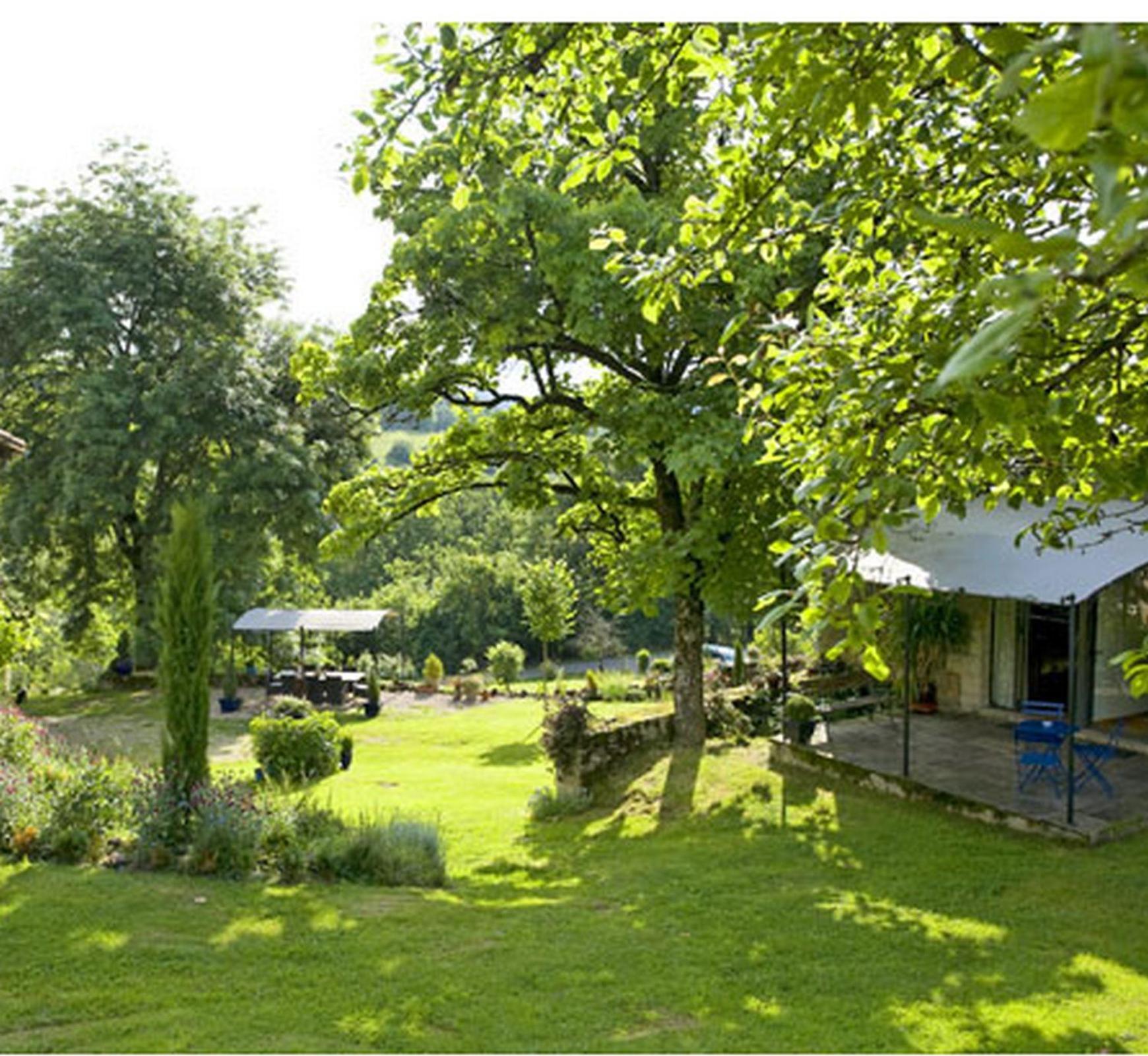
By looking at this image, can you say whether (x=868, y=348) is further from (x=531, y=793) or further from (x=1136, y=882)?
(x=531, y=793)

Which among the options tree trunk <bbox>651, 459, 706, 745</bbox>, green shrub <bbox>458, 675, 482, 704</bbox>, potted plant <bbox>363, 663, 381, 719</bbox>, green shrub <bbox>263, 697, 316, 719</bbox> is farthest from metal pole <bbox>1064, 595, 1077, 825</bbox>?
green shrub <bbox>458, 675, 482, 704</bbox>

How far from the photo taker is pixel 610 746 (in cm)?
1373

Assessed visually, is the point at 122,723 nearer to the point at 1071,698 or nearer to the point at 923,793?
the point at 923,793

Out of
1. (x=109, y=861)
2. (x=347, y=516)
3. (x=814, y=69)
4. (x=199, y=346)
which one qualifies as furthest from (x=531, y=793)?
(x=199, y=346)

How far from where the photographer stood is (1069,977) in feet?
21.4

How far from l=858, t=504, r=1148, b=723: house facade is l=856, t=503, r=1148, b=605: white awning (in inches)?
0.7

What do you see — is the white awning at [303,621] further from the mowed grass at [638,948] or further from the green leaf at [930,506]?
the green leaf at [930,506]

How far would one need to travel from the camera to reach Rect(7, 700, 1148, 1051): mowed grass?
5.45m

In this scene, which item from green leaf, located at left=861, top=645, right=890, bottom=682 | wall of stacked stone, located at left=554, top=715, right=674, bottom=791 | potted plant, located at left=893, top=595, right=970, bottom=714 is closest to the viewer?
green leaf, located at left=861, top=645, right=890, bottom=682

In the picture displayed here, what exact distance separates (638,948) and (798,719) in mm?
6747

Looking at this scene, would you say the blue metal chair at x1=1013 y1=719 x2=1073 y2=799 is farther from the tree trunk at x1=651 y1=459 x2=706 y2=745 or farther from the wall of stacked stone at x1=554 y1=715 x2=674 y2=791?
the wall of stacked stone at x1=554 y1=715 x2=674 y2=791

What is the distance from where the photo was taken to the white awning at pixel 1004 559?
409 inches

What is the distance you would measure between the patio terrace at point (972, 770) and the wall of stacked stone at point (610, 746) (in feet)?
6.24

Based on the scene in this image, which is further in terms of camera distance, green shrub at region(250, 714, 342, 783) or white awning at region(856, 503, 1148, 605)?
green shrub at region(250, 714, 342, 783)
